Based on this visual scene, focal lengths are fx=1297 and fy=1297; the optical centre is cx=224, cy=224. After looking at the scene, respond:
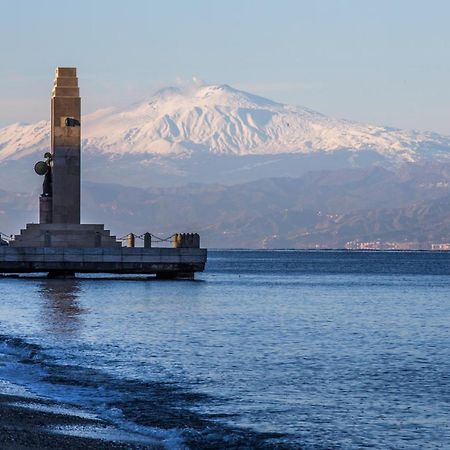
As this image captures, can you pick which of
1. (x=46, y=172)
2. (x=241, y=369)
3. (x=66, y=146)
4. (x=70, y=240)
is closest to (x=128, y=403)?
(x=241, y=369)

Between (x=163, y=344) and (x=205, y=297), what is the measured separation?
32.9 metres

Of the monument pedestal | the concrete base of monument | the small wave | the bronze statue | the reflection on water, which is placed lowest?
the small wave

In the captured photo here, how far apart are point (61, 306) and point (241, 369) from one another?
2844cm

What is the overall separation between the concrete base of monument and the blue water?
23.5 meters

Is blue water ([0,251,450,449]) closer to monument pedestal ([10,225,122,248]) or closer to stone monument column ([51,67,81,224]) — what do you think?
monument pedestal ([10,225,122,248])

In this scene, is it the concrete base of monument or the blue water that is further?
the concrete base of monument

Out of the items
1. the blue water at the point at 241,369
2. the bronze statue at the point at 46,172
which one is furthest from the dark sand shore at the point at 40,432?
the bronze statue at the point at 46,172

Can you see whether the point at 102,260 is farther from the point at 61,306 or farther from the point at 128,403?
the point at 128,403

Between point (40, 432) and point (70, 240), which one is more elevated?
point (70, 240)

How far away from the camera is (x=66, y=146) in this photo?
93625mm

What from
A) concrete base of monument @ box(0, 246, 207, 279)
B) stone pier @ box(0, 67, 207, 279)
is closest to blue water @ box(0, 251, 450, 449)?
concrete base of monument @ box(0, 246, 207, 279)

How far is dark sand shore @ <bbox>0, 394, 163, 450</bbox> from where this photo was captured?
21.3 metres

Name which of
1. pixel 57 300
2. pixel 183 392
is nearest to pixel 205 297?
pixel 57 300

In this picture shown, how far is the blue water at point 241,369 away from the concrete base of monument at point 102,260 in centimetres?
2350
